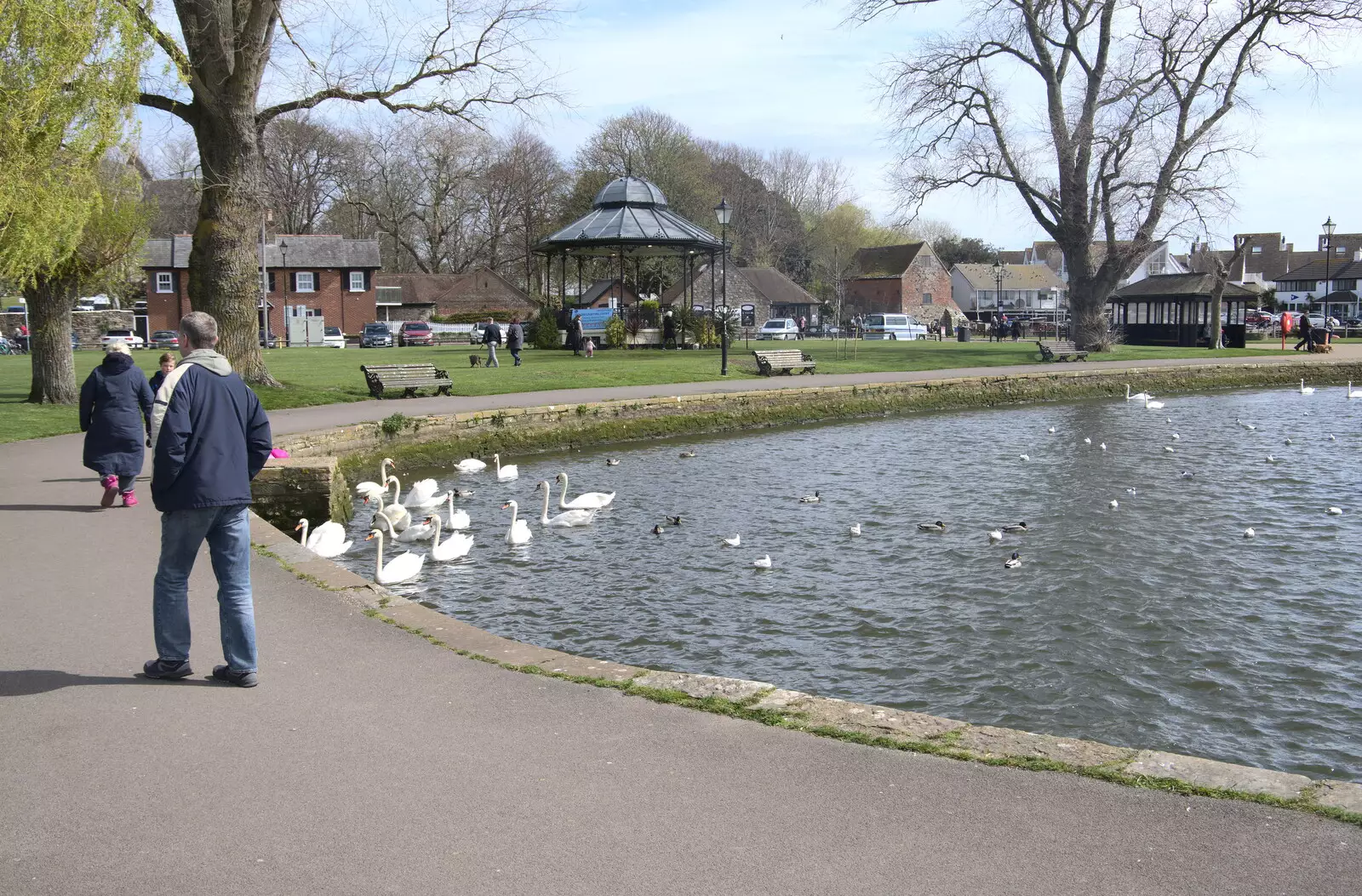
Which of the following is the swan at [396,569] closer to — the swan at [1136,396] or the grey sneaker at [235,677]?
the grey sneaker at [235,677]

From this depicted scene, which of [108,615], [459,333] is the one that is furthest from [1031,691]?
[459,333]

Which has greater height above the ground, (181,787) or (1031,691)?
(181,787)

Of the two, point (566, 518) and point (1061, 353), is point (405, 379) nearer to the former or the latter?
point (566, 518)

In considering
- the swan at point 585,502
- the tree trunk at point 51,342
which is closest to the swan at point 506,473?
the swan at point 585,502

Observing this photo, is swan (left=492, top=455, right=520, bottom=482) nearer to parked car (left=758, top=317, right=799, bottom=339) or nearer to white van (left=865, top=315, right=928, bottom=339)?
parked car (left=758, top=317, right=799, bottom=339)

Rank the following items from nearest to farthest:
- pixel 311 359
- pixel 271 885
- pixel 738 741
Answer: pixel 271 885 < pixel 738 741 < pixel 311 359

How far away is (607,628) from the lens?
371 inches

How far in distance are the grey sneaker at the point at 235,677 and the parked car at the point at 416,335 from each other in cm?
5319

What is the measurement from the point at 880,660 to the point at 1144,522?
22.6ft

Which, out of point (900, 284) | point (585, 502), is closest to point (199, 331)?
point (585, 502)

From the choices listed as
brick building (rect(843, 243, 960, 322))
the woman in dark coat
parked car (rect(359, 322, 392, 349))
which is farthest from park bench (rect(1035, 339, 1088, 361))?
brick building (rect(843, 243, 960, 322))

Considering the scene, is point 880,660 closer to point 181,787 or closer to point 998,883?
point 998,883

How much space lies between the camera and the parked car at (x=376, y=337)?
57938 millimetres

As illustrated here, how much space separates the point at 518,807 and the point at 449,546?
7.76m
